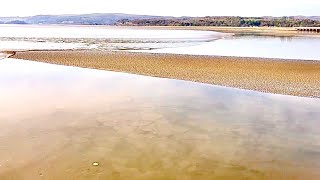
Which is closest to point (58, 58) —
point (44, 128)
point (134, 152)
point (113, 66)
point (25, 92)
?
point (113, 66)

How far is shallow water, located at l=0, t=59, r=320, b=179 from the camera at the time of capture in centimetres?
704

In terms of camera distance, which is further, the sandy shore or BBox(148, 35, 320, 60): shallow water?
BBox(148, 35, 320, 60): shallow water

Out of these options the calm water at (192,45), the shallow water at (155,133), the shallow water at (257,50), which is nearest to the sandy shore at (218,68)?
the shallow water at (155,133)

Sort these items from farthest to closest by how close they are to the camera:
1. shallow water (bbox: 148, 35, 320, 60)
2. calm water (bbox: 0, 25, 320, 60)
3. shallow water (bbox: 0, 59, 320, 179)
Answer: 1. calm water (bbox: 0, 25, 320, 60)
2. shallow water (bbox: 148, 35, 320, 60)
3. shallow water (bbox: 0, 59, 320, 179)

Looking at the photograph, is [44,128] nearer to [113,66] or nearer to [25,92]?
[25,92]

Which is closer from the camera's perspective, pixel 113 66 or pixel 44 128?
pixel 44 128

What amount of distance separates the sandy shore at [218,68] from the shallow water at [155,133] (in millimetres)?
2020

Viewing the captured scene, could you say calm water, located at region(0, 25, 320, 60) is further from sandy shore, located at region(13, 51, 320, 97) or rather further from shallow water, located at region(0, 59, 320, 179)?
shallow water, located at region(0, 59, 320, 179)

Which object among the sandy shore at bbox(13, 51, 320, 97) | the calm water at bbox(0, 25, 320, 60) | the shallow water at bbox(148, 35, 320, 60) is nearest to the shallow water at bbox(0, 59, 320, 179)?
the sandy shore at bbox(13, 51, 320, 97)

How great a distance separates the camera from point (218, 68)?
21.4 meters

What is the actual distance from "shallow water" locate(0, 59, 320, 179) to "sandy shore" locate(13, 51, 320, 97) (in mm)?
2020

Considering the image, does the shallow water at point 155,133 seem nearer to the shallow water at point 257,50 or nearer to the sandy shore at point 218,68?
the sandy shore at point 218,68

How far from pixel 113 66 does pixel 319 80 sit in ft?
33.6

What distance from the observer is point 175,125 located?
32.5ft
